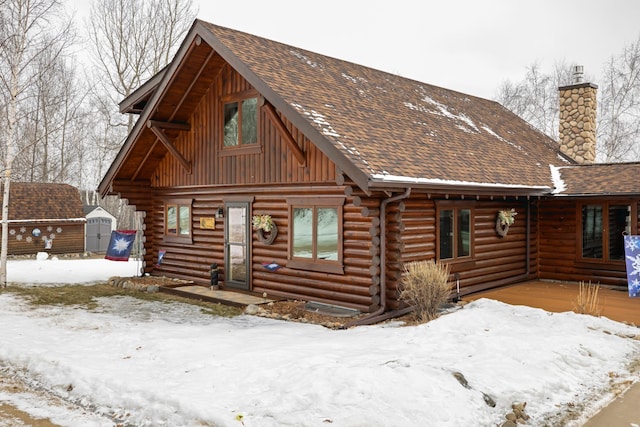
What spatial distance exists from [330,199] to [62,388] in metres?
5.82

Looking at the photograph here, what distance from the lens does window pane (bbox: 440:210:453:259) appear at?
11.8 meters

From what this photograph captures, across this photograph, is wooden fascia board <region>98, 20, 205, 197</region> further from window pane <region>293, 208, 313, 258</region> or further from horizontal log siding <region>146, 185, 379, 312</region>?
window pane <region>293, 208, 313, 258</region>

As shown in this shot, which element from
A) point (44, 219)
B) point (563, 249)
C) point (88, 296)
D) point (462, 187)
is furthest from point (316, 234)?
point (44, 219)

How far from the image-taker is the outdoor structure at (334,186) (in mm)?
10359

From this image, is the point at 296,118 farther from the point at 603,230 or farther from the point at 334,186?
the point at 603,230

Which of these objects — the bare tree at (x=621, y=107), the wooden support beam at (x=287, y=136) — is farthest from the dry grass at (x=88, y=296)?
the bare tree at (x=621, y=107)

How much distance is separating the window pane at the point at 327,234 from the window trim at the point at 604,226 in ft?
23.5

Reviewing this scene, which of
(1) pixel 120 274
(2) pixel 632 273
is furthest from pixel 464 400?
(1) pixel 120 274

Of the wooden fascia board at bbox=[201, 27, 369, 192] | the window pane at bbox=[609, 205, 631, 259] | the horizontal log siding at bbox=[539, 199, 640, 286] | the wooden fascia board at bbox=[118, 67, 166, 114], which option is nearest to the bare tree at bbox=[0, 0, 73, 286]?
the wooden fascia board at bbox=[118, 67, 166, 114]

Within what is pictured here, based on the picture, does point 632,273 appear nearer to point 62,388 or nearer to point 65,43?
point 62,388

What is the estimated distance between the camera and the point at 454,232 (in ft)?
39.8

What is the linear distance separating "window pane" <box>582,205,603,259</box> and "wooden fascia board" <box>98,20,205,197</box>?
34.2 ft

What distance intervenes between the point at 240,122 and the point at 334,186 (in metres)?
3.23

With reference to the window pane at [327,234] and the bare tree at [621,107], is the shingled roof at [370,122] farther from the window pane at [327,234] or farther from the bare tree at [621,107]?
the bare tree at [621,107]
